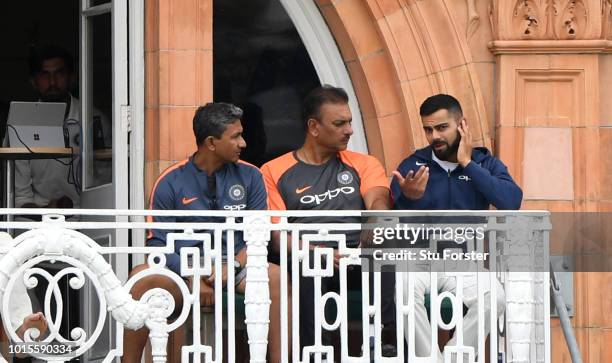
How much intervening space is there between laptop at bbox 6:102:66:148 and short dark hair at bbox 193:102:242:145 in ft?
7.99

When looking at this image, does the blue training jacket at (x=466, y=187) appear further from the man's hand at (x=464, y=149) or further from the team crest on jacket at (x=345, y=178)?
the team crest on jacket at (x=345, y=178)

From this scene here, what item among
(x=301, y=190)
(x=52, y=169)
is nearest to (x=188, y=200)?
(x=301, y=190)

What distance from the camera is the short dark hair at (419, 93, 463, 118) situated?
35.3 feet

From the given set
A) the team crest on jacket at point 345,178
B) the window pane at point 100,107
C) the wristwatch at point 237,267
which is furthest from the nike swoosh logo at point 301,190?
the window pane at point 100,107

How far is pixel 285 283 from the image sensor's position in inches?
392

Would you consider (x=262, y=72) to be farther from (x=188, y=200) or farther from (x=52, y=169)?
(x=52, y=169)

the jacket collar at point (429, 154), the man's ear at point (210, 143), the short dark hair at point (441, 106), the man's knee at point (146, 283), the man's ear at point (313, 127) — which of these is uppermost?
the short dark hair at point (441, 106)

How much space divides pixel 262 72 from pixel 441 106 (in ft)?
5.70

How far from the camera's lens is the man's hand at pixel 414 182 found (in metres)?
10.3

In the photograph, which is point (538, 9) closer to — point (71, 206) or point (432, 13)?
point (432, 13)

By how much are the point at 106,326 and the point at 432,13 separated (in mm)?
2788

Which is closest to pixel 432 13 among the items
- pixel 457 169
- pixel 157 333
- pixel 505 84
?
pixel 505 84

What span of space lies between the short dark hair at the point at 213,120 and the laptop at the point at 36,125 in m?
2.44

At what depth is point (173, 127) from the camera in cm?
1161
